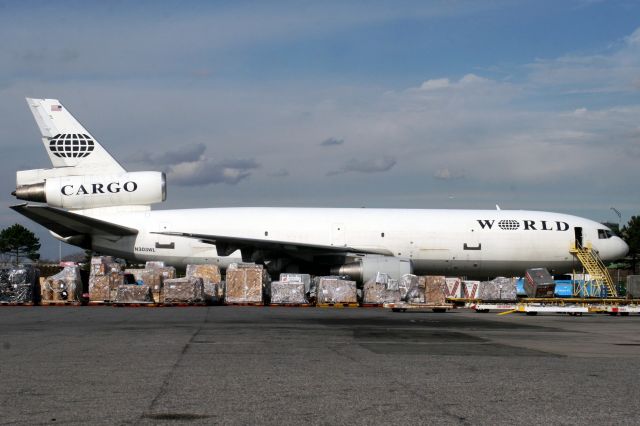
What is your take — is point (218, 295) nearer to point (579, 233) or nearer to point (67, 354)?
point (579, 233)

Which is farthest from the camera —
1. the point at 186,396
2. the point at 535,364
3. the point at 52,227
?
the point at 52,227

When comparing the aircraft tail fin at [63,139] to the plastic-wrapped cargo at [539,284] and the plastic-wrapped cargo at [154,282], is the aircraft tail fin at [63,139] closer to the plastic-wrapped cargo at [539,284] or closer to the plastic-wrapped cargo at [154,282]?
the plastic-wrapped cargo at [154,282]

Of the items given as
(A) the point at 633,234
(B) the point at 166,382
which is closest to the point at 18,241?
(A) the point at 633,234

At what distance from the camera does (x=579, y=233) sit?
3550cm

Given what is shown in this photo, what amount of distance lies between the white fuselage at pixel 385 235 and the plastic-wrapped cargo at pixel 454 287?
97.9 inches

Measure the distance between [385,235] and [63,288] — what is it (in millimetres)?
13922

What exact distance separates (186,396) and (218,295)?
23.3 m

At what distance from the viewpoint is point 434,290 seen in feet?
94.0

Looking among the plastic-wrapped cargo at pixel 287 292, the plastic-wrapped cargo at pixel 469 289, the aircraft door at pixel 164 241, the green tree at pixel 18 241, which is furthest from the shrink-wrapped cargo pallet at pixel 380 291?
A: the green tree at pixel 18 241

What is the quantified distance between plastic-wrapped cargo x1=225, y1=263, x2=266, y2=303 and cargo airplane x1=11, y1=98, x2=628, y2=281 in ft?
15.5

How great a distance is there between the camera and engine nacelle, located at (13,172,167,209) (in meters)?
34.7

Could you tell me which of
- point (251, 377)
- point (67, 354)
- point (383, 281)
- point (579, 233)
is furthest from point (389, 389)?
point (579, 233)

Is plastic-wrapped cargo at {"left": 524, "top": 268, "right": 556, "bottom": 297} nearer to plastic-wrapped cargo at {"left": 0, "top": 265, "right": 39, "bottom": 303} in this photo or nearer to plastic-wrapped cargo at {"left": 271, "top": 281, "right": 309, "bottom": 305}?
plastic-wrapped cargo at {"left": 271, "top": 281, "right": 309, "bottom": 305}

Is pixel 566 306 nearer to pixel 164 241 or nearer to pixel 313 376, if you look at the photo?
pixel 164 241
